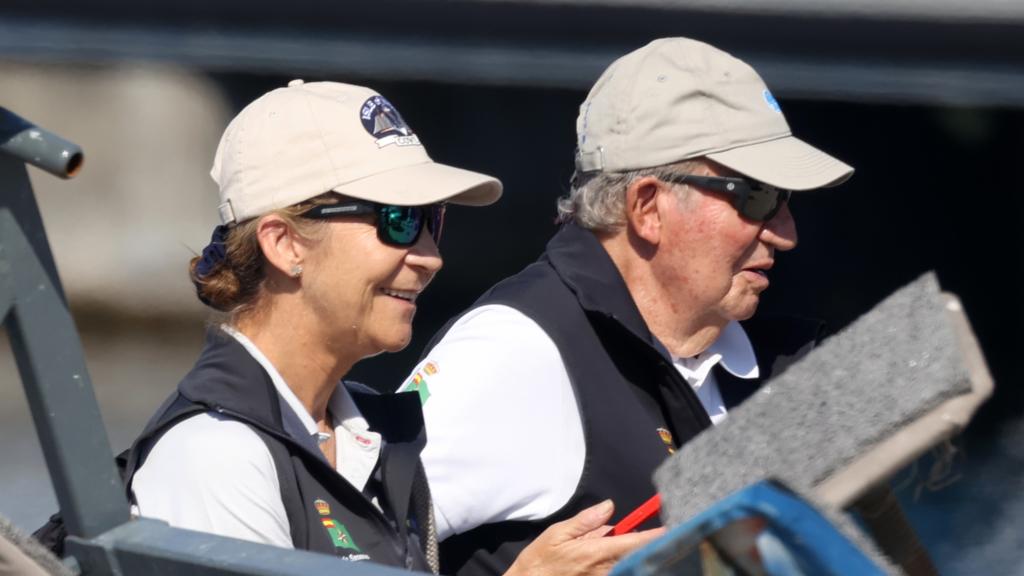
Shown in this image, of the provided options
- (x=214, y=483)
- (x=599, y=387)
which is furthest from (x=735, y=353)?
(x=214, y=483)

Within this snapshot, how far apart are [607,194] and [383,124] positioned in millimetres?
527

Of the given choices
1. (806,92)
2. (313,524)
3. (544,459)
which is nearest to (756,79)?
(544,459)

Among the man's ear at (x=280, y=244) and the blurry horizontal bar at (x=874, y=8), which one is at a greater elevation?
the man's ear at (x=280, y=244)

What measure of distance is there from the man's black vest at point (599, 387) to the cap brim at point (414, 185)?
31 centimetres

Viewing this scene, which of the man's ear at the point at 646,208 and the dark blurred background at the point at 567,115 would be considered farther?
the dark blurred background at the point at 567,115

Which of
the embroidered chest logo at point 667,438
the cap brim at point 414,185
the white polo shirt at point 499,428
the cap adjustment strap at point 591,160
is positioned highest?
the cap brim at point 414,185

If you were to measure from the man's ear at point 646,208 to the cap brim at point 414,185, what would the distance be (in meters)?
0.41

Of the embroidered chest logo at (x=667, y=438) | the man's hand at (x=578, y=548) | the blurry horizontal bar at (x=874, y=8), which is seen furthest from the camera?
the blurry horizontal bar at (x=874, y=8)

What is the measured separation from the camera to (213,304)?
1973 millimetres

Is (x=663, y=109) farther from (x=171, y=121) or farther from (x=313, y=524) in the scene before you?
(x=171, y=121)

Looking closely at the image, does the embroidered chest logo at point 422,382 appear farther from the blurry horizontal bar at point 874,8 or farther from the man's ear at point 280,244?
the blurry horizontal bar at point 874,8

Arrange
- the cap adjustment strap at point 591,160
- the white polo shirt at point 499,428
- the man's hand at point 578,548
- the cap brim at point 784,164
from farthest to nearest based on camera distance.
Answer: the cap adjustment strap at point 591,160, the cap brim at point 784,164, the white polo shirt at point 499,428, the man's hand at point 578,548

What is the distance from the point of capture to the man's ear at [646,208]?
2373 millimetres

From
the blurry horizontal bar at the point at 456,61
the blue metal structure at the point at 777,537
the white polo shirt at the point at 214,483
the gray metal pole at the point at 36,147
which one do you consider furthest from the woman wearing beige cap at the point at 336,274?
the blurry horizontal bar at the point at 456,61
